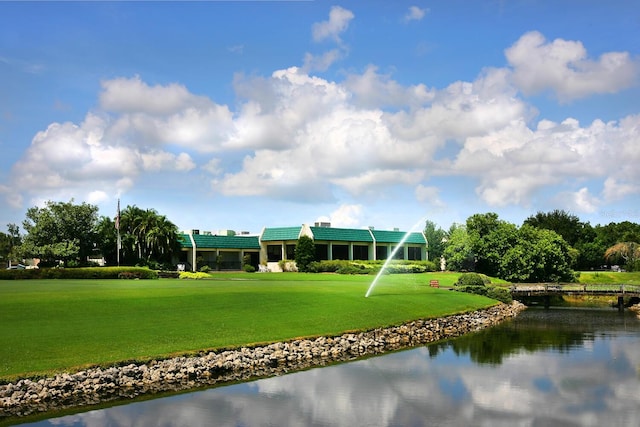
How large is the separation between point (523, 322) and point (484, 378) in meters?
24.0

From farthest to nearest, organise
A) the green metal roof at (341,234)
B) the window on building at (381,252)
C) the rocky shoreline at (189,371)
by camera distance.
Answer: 1. the window on building at (381,252)
2. the green metal roof at (341,234)
3. the rocky shoreline at (189,371)

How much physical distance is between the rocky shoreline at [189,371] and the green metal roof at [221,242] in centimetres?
6257

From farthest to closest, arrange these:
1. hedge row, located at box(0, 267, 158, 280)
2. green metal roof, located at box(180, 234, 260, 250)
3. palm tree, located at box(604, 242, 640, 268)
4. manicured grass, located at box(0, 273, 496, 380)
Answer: palm tree, located at box(604, 242, 640, 268)
green metal roof, located at box(180, 234, 260, 250)
hedge row, located at box(0, 267, 158, 280)
manicured grass, located at box(0, 273, 496, 380)

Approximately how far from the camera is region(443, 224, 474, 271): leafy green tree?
88.2 m

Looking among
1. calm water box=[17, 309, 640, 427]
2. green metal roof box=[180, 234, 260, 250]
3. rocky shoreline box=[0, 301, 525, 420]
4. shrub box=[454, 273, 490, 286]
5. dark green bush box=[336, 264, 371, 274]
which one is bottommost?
calm water box=[17, 309, 640, 427]

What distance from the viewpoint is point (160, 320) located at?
93.8 ft

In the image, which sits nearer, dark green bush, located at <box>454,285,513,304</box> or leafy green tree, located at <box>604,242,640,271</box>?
dark green bush, located at <box>454,285,513,304</box>

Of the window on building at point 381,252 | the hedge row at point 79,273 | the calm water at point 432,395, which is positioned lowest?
the calm water at point 432,395

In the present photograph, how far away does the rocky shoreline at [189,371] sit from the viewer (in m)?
19.1

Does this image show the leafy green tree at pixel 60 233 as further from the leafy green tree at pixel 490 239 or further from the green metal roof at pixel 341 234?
the leafy green tree at pixel 490 239

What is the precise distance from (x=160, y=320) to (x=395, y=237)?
259 feet

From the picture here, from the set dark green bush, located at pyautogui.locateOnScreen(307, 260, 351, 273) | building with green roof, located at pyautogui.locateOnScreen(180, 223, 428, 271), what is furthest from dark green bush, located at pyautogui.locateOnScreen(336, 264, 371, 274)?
building with green roof, located at pyautogui.locateOnScreen(180, 223, 428, 271)

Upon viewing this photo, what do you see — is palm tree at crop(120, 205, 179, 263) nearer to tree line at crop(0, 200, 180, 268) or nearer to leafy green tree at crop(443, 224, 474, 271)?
tree line at crop(0, 200, 180, 268)

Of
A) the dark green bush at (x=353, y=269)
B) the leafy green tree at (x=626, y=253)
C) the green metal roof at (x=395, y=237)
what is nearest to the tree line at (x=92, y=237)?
the dark green bush at (x=353, y=269)
